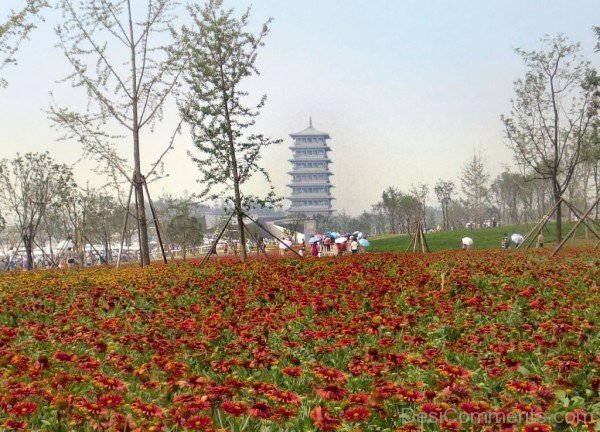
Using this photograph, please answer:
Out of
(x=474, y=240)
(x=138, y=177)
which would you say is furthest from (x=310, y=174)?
(x=138, y=177)

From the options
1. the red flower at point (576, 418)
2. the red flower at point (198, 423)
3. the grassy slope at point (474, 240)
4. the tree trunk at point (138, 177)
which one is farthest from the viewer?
the grassy slope at point (474, 240)

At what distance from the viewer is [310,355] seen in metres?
5.43

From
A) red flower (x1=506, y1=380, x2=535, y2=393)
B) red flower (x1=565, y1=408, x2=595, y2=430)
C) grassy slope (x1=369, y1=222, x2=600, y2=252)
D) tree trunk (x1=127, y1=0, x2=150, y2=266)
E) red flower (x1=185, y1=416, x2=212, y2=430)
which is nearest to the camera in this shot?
red flower (x1=185, y1=416, x2=212, y2=430)

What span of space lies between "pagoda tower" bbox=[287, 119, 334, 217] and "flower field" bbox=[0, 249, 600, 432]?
119 metres

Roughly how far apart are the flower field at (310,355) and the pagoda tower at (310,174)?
119 m

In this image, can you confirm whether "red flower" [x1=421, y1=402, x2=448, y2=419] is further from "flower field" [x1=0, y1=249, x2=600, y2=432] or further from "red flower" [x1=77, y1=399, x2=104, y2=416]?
"red flower" [x1=77, y1=399, x2=104, y2=416]

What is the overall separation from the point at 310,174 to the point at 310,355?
12812cm

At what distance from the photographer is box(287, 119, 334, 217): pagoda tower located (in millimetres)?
130500

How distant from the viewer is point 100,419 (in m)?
3.24

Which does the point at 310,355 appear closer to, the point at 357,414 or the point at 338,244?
the point at 357,414

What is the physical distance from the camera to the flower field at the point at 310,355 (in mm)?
3332

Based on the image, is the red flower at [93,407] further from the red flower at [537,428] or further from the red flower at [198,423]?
the red flower at [537,428]

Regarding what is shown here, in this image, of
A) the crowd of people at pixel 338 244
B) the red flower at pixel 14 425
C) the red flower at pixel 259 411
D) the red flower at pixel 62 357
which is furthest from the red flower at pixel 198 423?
the crowd of people at pixel 338 244

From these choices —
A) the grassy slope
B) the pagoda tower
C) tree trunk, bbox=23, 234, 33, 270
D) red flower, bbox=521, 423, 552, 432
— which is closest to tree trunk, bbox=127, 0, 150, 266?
tree trunk, bbox=23, 234, 33, 270
